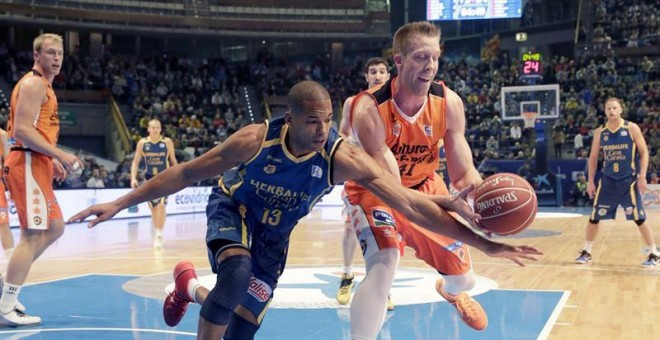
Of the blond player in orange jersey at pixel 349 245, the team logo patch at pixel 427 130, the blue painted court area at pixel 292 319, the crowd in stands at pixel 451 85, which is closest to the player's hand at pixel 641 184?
the blue painted court area at pixel 292 319

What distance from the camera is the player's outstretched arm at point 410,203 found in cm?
359

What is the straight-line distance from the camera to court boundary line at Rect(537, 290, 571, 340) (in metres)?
5.54

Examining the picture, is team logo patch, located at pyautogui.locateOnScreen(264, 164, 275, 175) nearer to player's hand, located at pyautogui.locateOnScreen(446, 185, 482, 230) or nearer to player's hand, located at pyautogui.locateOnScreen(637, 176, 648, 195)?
player's hand, located at pyautogui.locateOnScreen(446, 185, 482, 230)

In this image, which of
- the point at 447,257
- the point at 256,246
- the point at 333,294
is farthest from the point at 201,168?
the point at 333,294

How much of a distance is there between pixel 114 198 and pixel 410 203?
50.6ft

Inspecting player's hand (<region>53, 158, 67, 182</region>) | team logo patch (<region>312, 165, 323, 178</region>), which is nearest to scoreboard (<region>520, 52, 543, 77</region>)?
player's hand (<region>53, 158, 67, 182</region>)

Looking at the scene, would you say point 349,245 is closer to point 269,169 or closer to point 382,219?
point 382,219

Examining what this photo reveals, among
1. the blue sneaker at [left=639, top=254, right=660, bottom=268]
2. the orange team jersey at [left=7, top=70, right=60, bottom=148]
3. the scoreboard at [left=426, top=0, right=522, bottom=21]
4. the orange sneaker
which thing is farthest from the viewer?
the scoreboard at [left=426, top=0, right=522, bottom=21]

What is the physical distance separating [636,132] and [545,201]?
14.2m

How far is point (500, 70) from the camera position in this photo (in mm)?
30703

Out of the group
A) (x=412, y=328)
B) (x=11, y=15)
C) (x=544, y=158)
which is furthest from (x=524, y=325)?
(x=11, y=15)

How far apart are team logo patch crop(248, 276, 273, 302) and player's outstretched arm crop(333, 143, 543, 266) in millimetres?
711

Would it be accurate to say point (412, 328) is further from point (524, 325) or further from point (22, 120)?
point (22, 120)

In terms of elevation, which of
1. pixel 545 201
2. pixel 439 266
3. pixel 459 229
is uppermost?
pixel 459 229
